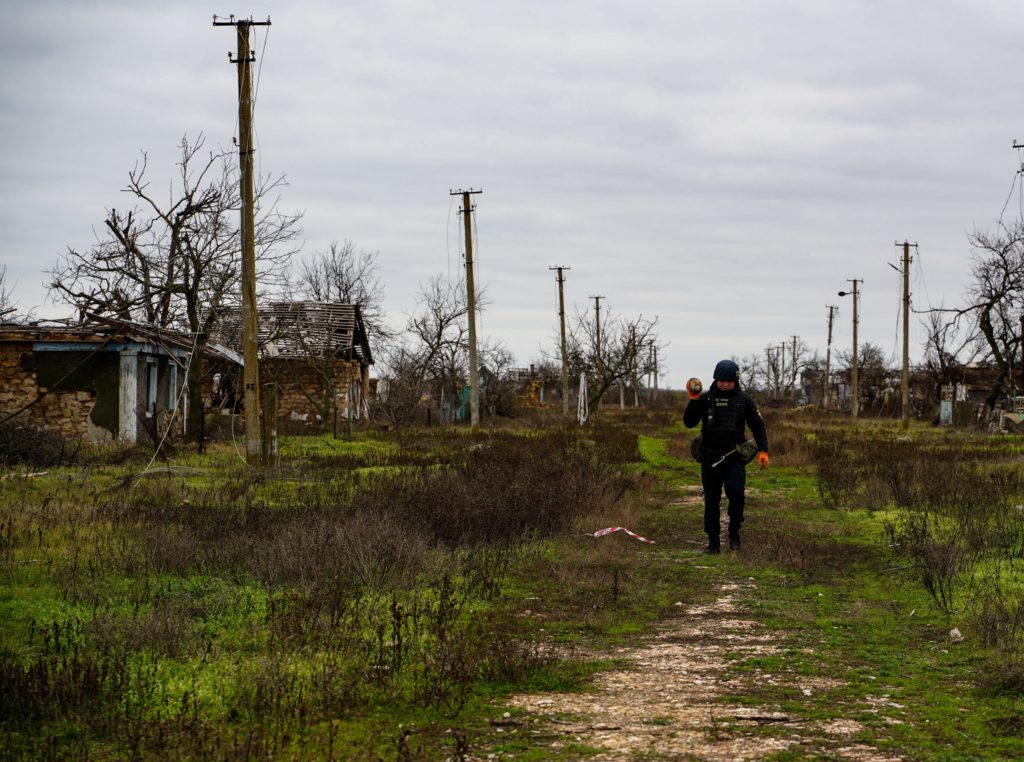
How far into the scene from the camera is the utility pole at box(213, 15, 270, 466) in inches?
748

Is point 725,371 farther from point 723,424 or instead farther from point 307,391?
point 307,391

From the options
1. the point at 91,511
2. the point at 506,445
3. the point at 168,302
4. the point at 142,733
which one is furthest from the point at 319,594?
the point at 168,302

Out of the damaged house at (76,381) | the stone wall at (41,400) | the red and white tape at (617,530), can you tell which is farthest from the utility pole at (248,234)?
the red and white tape at (617,530)

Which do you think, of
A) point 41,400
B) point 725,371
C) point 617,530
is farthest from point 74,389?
point 725,371

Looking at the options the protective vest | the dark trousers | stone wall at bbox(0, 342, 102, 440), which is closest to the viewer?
the dark trousers

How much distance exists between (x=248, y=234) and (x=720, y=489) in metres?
11.5

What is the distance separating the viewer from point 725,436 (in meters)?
11.0

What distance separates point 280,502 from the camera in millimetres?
13016

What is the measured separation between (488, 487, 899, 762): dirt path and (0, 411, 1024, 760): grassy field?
92 millimetres

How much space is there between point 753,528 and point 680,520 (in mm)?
1151

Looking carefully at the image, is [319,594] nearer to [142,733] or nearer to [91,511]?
[142,733]

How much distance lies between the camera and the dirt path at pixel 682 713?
4648 millimetres

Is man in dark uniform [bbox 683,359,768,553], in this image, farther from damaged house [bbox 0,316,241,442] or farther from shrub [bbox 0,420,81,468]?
damaged house [bbox 0,316,241,442]

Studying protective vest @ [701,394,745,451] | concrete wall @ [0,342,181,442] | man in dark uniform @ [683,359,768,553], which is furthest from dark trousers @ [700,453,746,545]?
concrete wall @ [0,342,181,442]
